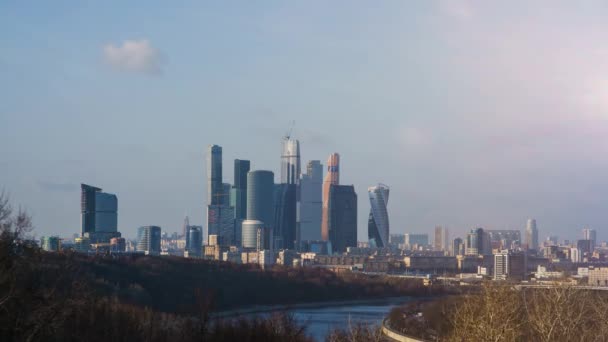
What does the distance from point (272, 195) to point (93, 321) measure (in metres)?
111

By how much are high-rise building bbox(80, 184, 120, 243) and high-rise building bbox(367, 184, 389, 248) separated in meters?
33.3

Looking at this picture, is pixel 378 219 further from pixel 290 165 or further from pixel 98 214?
pixel 98 214

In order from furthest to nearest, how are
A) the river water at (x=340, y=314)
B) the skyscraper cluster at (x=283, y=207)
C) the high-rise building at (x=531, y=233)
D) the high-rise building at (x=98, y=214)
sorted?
the high-rise building at (x=531, y=233) < the skyscraper cluster at (x=283, y=207) < the high-rise building at (x=98, y=214) < the river water at (x=340, y=314)

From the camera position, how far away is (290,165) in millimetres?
134375

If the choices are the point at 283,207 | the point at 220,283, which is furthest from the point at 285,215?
the point at 220,283

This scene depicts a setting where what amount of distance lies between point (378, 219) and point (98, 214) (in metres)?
37.0

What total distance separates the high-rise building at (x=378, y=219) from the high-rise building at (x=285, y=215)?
33.4 feet

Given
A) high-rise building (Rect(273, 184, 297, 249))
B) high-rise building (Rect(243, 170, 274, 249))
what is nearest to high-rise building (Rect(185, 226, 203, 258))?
high-rise building (Rect(243, 170, 274, 249))

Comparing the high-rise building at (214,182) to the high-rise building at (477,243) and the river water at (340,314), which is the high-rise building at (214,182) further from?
the river water at (340,314)

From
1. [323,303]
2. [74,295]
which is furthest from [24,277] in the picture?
[323,303]

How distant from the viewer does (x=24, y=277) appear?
35.2ft

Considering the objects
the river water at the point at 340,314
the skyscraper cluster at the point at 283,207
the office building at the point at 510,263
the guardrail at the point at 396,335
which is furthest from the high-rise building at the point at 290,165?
the guardrail at the point at 396,335

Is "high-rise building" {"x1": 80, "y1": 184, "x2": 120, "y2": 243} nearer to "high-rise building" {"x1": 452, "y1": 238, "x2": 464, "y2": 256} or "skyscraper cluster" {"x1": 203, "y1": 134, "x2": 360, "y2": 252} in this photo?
"skyscraper cluster" {"x1": 203, "y1": 134, "x2": 360, "y2": 252}

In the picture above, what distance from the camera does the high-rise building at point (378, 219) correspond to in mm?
124062
